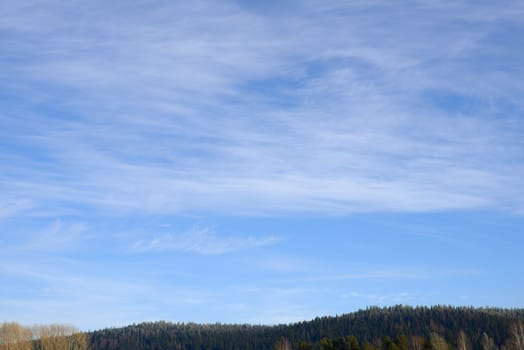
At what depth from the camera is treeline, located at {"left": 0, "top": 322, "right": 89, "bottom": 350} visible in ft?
537

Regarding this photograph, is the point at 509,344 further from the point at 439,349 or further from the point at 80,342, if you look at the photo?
the point at 80,342

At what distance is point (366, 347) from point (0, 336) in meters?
108

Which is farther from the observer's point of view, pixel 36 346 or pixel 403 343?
pixel 36 346

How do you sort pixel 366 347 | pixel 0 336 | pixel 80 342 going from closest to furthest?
pixel 366 347 → pixel 0 336 → pixel 80 342

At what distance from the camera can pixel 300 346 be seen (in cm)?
12088

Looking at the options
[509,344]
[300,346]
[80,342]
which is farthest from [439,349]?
[80,342]

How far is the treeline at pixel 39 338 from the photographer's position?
16375cm

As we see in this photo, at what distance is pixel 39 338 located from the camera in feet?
589

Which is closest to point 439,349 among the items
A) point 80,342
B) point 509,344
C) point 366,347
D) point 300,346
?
point 366,347

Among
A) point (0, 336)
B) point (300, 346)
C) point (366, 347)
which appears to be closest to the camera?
point (366, 347)

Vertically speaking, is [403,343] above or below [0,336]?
below

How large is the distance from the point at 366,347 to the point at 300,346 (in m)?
16.0

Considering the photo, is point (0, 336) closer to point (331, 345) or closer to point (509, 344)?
point (331, 345)

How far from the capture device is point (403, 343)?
12494cm
